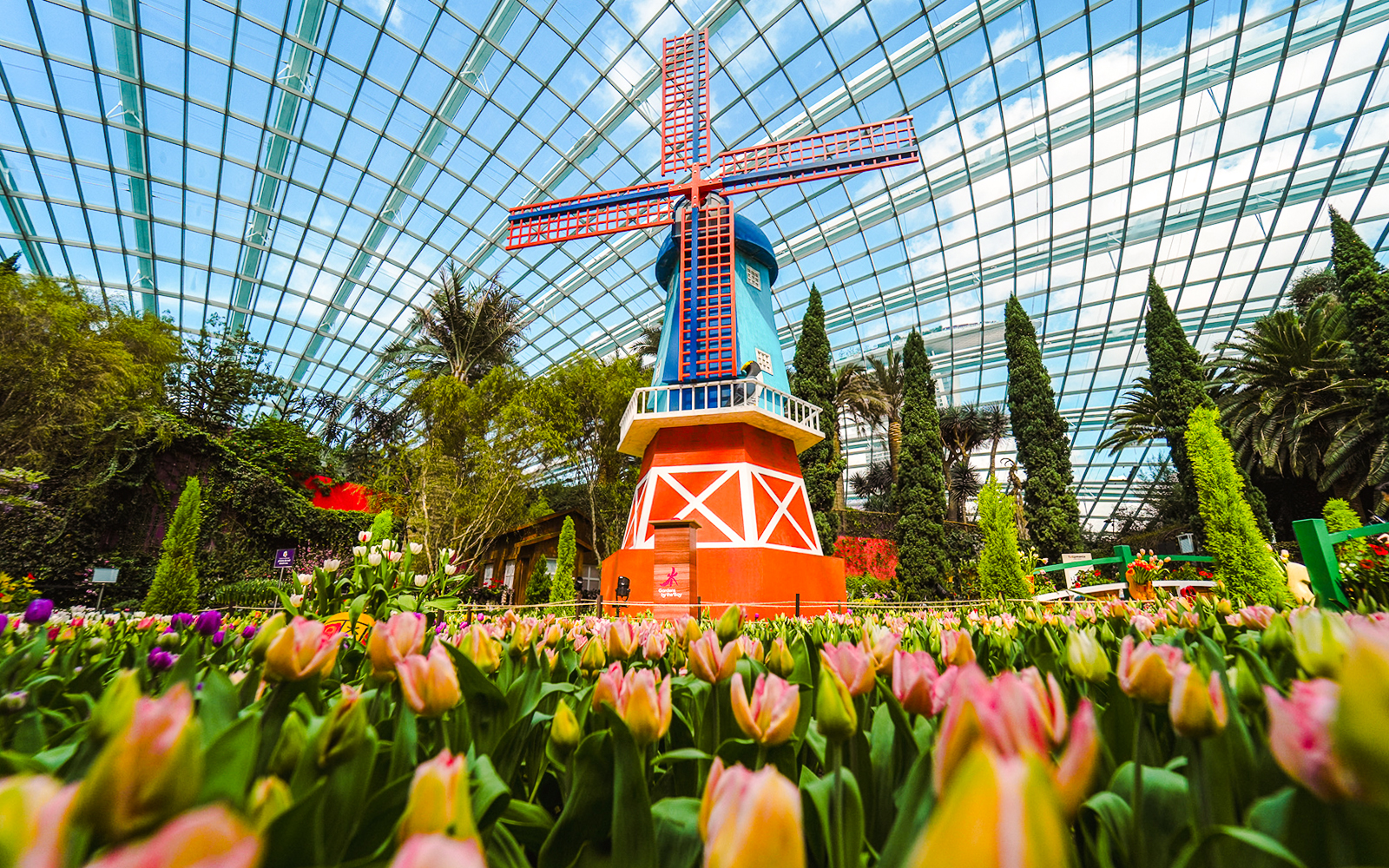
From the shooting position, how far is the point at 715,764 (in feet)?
1.81

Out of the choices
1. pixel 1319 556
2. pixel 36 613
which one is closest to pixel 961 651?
pixel 36 613

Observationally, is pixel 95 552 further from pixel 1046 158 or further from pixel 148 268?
pixel 1046 158

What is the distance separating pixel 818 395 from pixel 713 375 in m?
8.56

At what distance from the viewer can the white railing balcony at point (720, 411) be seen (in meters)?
9.60

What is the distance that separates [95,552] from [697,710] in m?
18.7

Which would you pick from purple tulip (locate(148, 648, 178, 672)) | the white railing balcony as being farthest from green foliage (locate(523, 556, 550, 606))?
purple tulip (locate(148, 648, 178, 672))

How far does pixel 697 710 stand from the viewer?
3.10ft

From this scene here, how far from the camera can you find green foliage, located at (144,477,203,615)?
29.7 ft

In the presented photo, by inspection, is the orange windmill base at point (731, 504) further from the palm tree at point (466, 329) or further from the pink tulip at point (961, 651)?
the palm tree at point (466, 329)

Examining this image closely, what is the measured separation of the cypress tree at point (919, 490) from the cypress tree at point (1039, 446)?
10.1ft

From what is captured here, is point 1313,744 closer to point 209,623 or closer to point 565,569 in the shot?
point 209,623

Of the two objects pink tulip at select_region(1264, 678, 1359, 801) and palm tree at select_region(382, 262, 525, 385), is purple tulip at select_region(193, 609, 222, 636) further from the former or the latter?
palm tree at select_region(382, 262, 525, 385)

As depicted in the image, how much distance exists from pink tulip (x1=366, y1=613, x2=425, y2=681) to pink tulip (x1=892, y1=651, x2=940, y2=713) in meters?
0.69

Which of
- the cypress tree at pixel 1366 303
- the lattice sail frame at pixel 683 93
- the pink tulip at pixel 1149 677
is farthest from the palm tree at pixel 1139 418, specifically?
the pink tulip at pixel 1149 677
